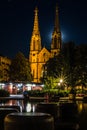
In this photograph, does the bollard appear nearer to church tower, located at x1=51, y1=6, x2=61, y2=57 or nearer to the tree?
the tree

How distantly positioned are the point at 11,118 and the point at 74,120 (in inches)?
323

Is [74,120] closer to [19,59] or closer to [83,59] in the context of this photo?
[83,59]

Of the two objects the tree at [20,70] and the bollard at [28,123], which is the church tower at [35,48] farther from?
the bollard at [28,123]

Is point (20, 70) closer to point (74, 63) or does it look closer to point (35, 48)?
point (74, 63)

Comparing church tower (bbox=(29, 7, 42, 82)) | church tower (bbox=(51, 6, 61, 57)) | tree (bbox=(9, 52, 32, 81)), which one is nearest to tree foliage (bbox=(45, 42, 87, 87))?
tree (bbox=(9, 52, 32, 81))

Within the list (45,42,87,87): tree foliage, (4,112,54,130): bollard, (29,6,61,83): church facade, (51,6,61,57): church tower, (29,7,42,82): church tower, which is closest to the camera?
(4,112,54,130): bollard

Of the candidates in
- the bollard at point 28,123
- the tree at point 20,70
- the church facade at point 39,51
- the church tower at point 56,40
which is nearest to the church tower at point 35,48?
the church facade at point 39,51

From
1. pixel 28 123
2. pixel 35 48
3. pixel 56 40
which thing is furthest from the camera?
pixel 35 48

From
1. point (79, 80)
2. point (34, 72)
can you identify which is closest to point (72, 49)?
point (79, 80)

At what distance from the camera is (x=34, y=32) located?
573ft

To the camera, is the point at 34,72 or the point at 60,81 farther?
the point at 34,72

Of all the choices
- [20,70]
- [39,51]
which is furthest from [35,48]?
[20,70]

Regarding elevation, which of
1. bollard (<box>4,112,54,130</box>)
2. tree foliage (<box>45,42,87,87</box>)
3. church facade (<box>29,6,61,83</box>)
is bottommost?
bollard (<box>4,112,54,130</box>)

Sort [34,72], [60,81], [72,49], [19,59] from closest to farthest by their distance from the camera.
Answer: [72,49]
[60,81]
[19,59]
[34,72]
